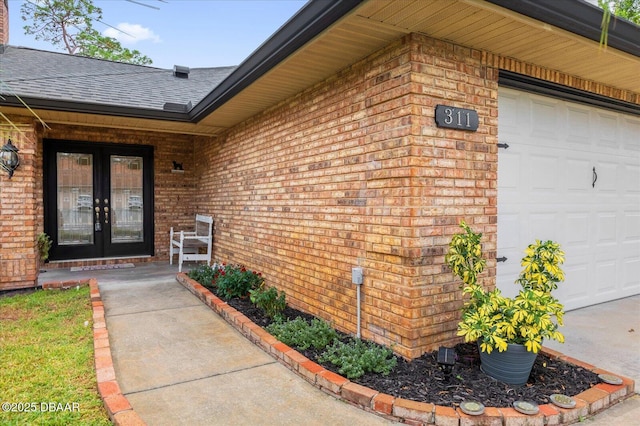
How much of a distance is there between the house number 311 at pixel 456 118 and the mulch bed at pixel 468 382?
73.2 inches

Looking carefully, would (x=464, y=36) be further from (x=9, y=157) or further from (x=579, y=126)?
(x=9, y=157)

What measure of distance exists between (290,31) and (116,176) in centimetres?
619

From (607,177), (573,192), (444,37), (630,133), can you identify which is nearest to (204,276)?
(444,37)

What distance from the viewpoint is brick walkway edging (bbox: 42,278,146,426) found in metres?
2.43

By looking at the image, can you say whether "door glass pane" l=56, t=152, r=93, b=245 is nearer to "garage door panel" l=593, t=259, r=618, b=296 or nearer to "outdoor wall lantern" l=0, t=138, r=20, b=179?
"outdoor wall lantern" l=0, t=138, r=20, b=179

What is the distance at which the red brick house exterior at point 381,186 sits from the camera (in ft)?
10.4

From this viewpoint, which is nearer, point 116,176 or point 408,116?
point 408,116

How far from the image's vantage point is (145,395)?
2.83 meters

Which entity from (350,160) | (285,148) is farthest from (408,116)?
(285,148)

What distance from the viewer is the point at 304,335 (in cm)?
356

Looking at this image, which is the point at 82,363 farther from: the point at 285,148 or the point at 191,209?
the point at 191,209

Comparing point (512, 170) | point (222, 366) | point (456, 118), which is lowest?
point (222, 366)

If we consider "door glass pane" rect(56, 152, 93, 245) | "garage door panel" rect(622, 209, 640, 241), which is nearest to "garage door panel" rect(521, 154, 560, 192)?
"garage door panel" rect(622, 209, 640, 241)

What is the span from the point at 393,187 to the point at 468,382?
154cm
